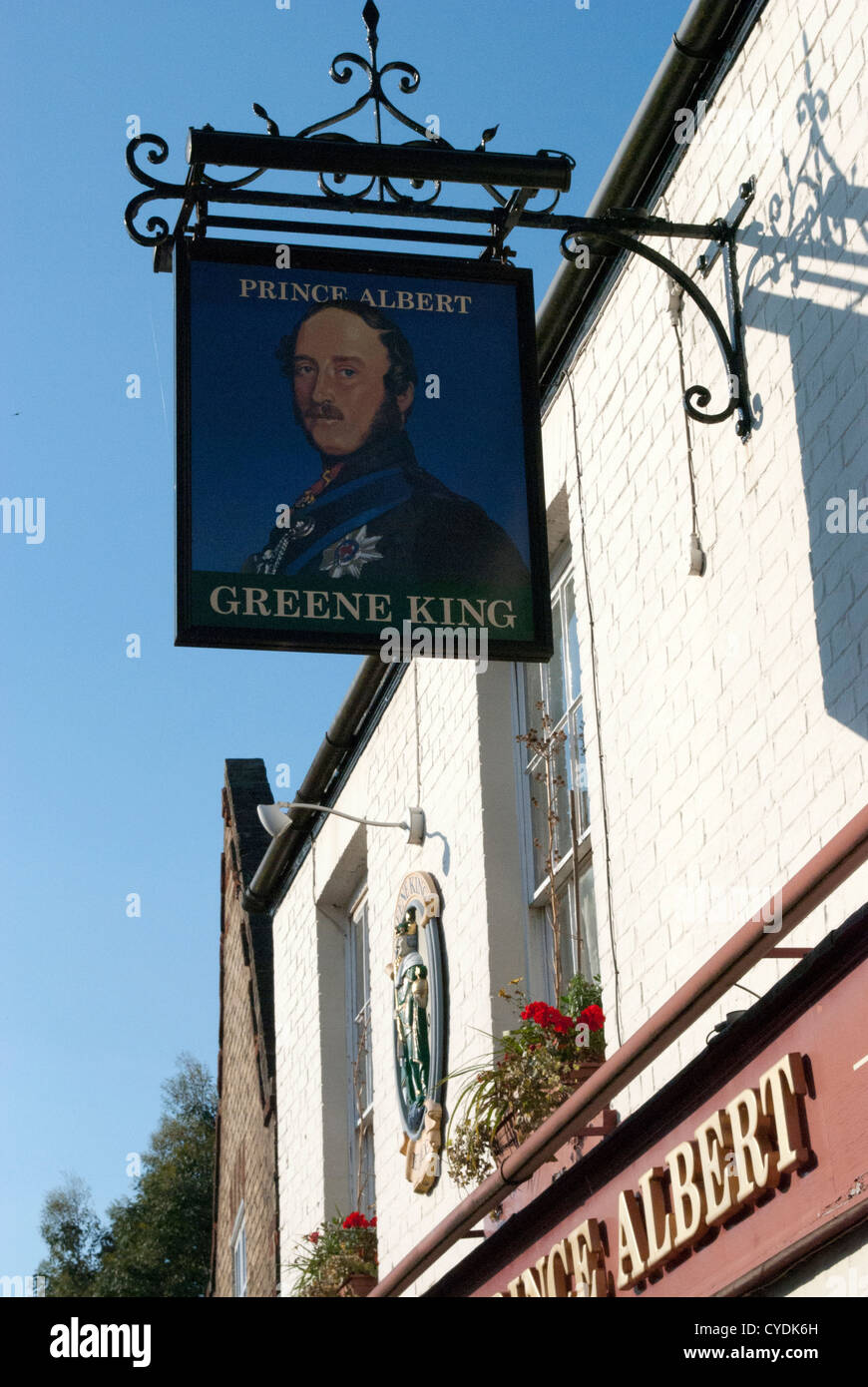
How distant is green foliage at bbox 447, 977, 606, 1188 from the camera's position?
25.1ft

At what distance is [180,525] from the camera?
6.53 metres

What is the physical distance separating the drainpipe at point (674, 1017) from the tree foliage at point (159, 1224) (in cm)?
2471

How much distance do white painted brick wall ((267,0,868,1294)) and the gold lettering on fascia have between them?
609 mm

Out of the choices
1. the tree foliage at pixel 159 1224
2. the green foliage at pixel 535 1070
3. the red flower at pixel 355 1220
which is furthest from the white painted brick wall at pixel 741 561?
the tree foliage at pixel 159 1224

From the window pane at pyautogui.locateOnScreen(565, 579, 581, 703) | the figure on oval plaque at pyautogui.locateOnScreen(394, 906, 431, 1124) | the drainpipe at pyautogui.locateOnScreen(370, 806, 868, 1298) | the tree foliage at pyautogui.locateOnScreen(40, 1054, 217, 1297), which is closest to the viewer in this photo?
the drainpipe at pyautogui.locateOnScreen(370, 806, 868, 1298)

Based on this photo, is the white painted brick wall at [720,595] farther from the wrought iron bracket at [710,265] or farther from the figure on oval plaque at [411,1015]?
the figure on oval plaque at [411,1015]

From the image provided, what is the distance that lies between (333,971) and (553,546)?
4.55 meters

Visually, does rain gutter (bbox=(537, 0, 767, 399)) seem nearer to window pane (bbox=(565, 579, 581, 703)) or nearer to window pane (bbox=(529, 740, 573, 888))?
window pane (bbox=(565, 579, 581, 703))

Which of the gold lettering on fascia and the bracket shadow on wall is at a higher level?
the bracket shadow on wall

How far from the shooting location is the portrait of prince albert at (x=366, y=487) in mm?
6535

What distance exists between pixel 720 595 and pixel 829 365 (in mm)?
996

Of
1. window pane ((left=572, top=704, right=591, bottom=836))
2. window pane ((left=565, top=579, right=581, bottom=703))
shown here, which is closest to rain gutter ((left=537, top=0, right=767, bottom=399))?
window pane ((left=565, top=579, right=581, bottom=703))
